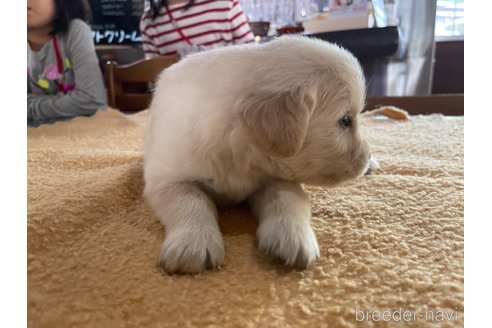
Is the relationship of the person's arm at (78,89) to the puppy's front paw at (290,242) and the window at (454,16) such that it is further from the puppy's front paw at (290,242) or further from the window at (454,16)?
the window at (454,16)

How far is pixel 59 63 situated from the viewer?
56.4 inches

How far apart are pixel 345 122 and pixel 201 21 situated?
1861 millimetres

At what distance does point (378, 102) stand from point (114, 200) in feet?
7.78

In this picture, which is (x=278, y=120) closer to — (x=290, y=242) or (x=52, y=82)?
(x=290, y=242)

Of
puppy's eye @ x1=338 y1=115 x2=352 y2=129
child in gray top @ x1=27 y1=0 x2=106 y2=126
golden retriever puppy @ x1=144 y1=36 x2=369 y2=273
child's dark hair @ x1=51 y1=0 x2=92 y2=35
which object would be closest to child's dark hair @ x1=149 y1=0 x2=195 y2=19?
child in gray top @ x1=27 y1=0 x2=106 y2=126

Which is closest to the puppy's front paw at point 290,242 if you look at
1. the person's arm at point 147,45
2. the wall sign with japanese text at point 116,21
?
the wall sign with japanese text at point 116,21

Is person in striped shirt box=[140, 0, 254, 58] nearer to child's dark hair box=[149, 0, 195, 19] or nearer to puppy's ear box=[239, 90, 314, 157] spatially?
child's dark hair box=[149, 0, 195, 19]

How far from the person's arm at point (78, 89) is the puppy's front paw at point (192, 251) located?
72cm

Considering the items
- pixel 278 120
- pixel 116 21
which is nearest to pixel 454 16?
pixel 278 120

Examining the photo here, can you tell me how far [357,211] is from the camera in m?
1.02

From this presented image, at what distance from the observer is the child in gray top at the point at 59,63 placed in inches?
41.0
